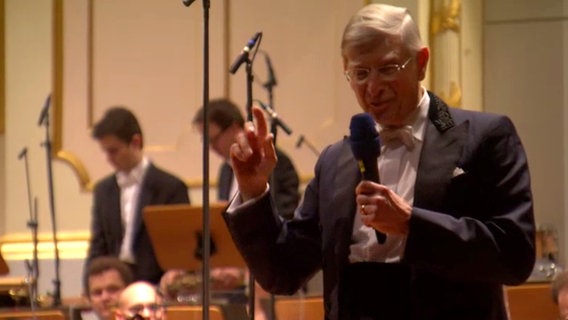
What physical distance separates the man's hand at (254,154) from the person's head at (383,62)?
0.70 feet

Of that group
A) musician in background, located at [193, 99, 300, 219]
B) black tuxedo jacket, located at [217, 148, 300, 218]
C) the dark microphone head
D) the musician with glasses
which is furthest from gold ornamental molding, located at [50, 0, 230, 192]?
the dark microphone head

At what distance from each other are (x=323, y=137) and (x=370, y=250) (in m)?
4.67

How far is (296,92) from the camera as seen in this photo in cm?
718

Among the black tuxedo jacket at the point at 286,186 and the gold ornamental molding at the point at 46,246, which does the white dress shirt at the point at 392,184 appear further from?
the gold ornamental molding at the point at 46,246

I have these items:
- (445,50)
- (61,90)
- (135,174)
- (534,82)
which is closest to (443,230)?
(135,174)

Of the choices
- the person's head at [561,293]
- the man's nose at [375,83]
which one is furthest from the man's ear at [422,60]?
the person's head at [561,293]

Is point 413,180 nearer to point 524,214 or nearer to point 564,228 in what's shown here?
point 524,214

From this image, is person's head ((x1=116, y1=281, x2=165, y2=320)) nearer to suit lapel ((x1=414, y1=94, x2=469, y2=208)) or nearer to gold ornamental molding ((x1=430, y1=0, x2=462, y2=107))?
suit lapel ((x1=414, y1=94, x2=469, y2=208))

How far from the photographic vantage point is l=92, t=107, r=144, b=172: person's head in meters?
6.24

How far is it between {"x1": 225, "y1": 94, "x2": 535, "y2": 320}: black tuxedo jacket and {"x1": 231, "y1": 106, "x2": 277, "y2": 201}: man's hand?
0.06 m

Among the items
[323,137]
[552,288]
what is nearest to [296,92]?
[323,137]

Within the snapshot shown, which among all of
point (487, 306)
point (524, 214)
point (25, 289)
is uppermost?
point (524, 214)

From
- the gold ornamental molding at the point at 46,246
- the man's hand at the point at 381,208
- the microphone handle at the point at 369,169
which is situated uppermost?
the microphone handle at the point at 369,169

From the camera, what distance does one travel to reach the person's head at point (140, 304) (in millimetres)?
4234
